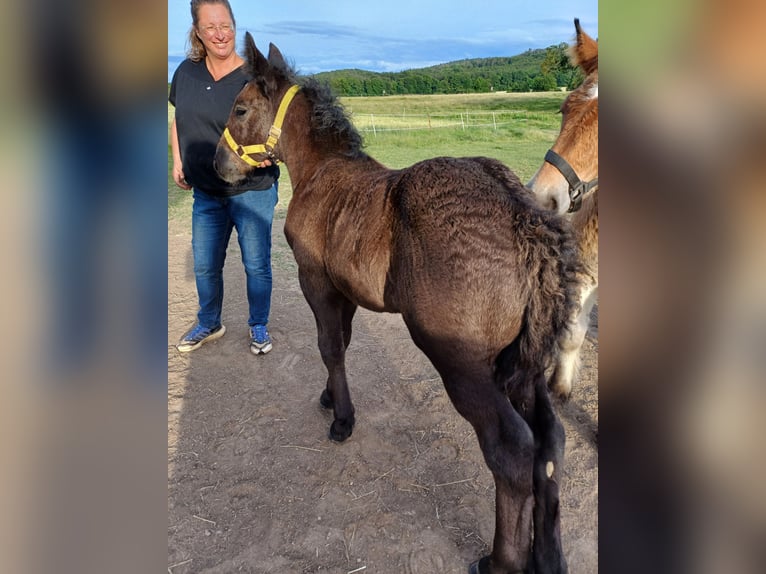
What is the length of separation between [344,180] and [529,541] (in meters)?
2.15

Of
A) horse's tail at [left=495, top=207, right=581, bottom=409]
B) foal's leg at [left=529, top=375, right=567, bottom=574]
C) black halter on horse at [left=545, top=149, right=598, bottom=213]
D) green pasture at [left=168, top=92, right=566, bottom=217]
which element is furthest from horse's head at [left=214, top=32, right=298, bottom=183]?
foal's leg at [left=529, top=375, right=567, bottom=574]

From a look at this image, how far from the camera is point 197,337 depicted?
464 centimetres

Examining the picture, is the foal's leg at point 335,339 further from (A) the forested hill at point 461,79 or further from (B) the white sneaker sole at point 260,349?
(A) the forested hill at point 461,79

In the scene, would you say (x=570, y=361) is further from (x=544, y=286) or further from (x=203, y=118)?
(x=203, y=118)

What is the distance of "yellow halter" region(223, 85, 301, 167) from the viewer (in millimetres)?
3354

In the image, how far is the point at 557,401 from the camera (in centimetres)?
357

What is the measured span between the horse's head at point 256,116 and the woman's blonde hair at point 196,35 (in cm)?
49

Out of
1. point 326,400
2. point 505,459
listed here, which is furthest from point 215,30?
point 505,459

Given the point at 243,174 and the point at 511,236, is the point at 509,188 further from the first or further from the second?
the point at 243,174

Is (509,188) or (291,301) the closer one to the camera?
(509,188)

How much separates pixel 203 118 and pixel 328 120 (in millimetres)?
1228

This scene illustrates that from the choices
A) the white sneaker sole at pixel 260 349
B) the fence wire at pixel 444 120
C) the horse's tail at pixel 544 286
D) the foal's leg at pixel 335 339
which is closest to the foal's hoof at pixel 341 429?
the foal's leg at pixel 335 339
